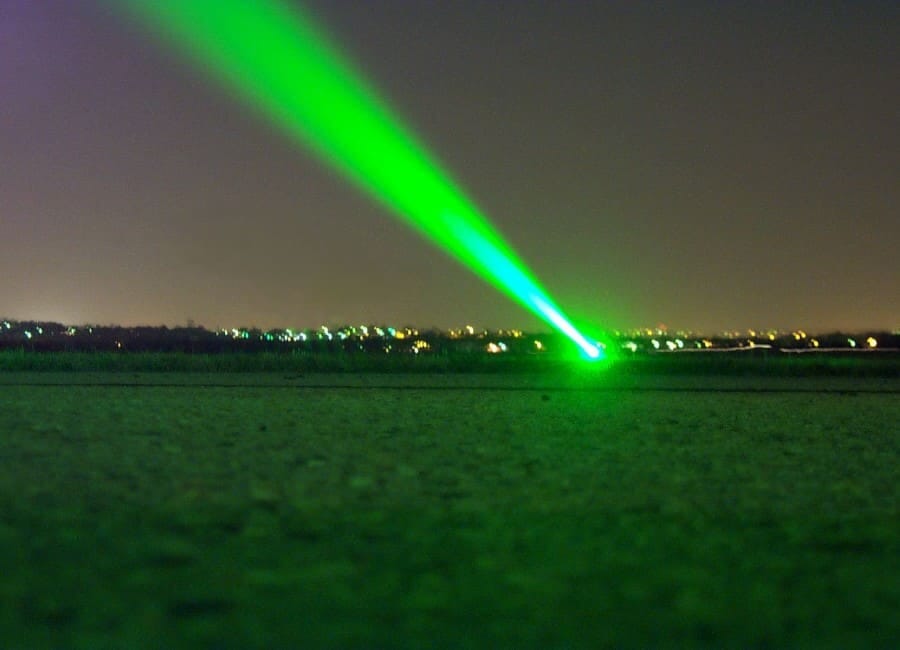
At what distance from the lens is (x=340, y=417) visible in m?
18.7

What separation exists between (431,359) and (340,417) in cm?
2797

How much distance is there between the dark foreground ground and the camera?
587 cm

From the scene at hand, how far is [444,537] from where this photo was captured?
7.91 meters

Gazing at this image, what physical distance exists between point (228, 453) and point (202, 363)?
1306 inches

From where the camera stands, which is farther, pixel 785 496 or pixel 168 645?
pixel 785 496

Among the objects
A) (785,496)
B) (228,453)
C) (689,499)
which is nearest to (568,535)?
(689,499)

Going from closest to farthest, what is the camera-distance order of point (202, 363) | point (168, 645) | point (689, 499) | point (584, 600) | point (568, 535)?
1. point (168, 645)
2. point (584, 600)
3. point (568, 535)
4. point (689, 499)
5. point (202, 363)

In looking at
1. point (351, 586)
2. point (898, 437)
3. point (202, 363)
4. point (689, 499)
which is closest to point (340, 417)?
point (898, 437)

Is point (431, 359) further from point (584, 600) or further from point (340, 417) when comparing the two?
point (584, 600)

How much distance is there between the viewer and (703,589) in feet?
21.7

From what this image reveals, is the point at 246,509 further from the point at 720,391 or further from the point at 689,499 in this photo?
the point at 720,391

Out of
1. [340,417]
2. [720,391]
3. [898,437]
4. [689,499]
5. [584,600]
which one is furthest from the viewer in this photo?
[720,391]

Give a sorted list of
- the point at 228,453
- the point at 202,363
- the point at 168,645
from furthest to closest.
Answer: the point at 202,363
the point at 228,453
the point at 168,645

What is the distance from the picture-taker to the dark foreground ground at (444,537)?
5.87m
